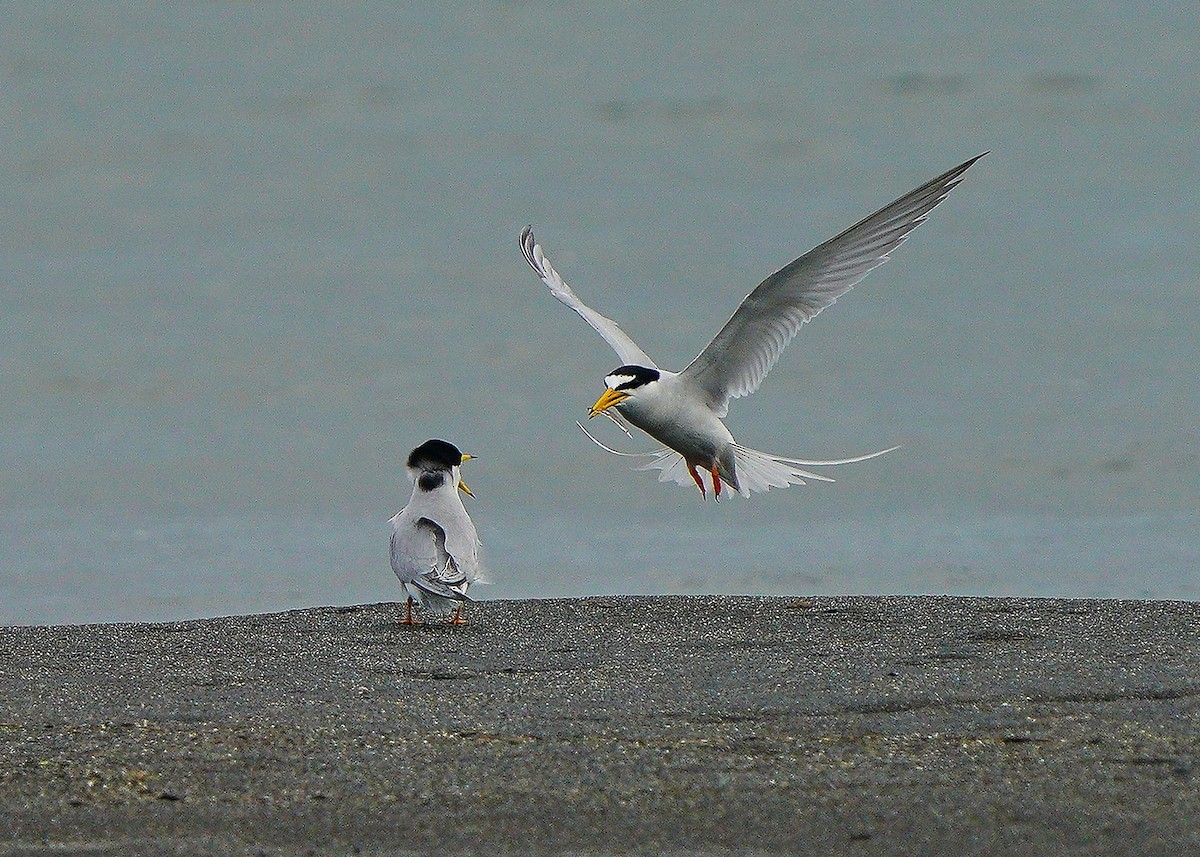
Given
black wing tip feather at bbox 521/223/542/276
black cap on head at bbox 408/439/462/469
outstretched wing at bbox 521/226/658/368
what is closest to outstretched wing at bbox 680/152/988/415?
outstretched wing at bbox 521/226/658/368

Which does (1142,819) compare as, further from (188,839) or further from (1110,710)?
(188,839)

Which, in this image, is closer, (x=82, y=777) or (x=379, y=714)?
(x=82, y=777)

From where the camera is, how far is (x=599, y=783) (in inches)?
141

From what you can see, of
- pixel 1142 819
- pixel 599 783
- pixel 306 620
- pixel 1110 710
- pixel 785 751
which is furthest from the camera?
pixel 306 620

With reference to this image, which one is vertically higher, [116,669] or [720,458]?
[720,458]

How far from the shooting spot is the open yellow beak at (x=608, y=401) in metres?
7.40

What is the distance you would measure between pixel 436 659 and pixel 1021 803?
2.46 m

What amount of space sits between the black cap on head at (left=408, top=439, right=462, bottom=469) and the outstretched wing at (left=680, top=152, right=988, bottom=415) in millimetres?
1193

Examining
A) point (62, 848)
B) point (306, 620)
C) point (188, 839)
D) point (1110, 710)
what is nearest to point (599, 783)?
point (188, 839)

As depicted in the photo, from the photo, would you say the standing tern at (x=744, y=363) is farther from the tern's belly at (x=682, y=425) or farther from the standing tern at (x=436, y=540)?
the standing tern at (x=436, y=540)

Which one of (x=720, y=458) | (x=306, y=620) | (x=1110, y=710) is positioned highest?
(x=720, y=458)

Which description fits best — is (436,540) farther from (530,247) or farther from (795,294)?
(530,247)

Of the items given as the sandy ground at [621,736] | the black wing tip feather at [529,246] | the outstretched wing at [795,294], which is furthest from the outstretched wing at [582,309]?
the sandy ground at [621,736]

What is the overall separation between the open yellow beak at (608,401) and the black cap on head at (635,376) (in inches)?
1.5
